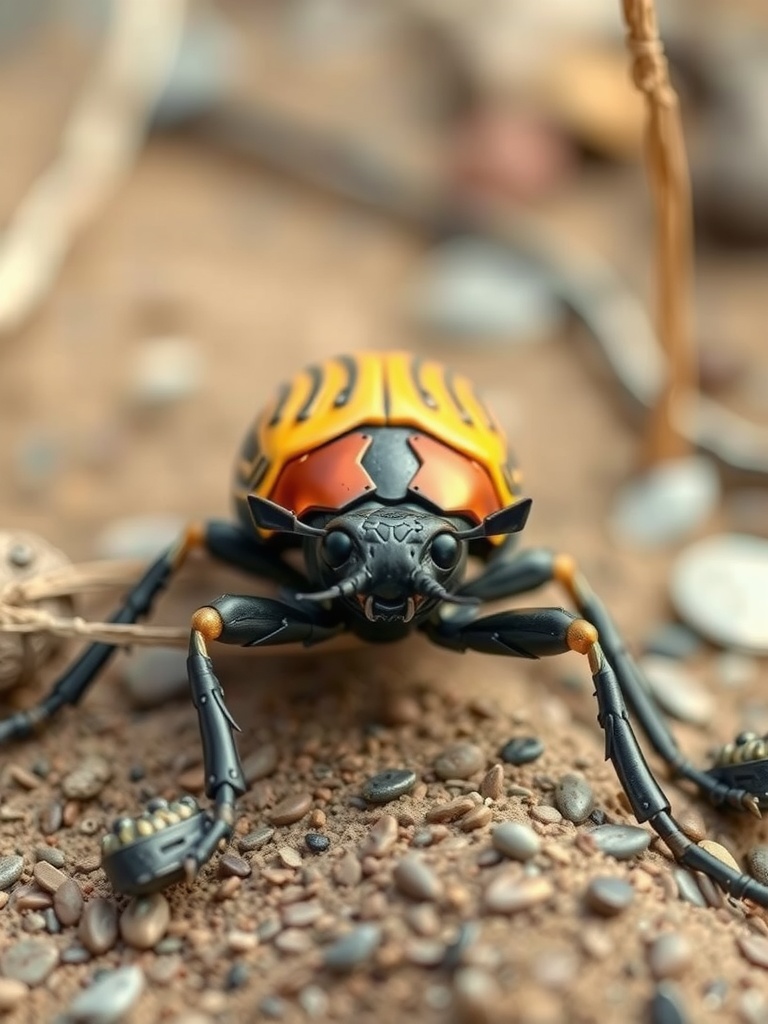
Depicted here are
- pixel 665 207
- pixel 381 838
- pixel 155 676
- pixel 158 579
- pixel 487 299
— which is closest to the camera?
pixel 381 838

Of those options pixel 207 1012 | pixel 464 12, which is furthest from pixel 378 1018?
pixel 464 12

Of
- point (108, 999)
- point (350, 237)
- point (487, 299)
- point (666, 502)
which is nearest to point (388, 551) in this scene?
point (108, 999)

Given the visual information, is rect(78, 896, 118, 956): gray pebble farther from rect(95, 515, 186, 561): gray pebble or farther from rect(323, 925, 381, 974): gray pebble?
rect(95, 515, 186, 561): gray pebble

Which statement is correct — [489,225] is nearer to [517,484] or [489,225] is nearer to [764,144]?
[764,144]

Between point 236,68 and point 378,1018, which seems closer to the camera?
point 378,1018

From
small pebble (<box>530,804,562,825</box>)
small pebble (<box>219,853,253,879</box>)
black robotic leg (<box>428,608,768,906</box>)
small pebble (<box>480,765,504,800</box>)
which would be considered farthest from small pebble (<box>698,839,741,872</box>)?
small pebble (<box>219,853,253,879</box>)

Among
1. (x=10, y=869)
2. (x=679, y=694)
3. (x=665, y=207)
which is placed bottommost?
(x=10, y=869)

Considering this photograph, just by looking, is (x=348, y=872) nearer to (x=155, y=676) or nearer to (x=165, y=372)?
(x=155, y=676)
